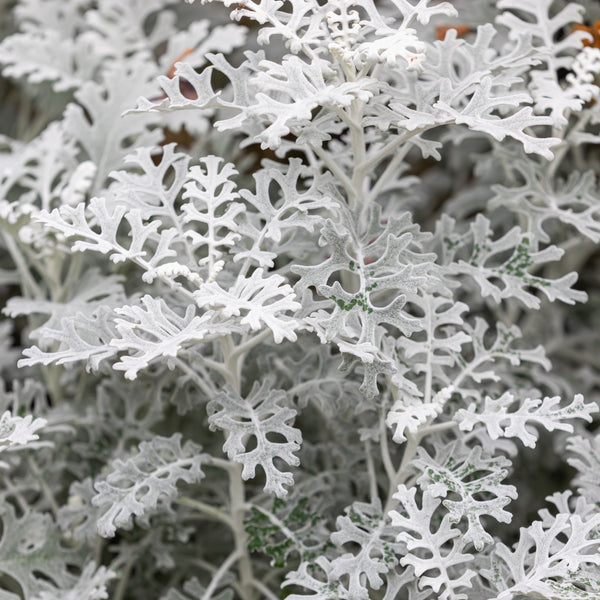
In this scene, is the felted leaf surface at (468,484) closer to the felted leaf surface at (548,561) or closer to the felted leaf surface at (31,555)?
the felted leaf surface at (548,561)

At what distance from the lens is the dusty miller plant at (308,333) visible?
0.79 metres

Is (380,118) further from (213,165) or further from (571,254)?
(571,254)

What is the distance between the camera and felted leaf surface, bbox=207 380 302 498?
0.77 metres

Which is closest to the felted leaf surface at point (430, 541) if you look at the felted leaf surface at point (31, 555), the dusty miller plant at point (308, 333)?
the dusty miller plant at point (308, 333)

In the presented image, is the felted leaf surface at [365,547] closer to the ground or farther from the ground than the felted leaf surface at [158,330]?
closer to the ground

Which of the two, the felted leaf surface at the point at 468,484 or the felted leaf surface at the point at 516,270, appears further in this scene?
the felted leaf surface at the point at 516,270

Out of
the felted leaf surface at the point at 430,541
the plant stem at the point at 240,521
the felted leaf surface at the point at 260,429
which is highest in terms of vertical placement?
the felted leaf surface at the point at 260,429

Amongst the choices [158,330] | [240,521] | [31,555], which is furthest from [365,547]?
[31,555]

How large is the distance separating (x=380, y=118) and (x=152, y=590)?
2.41 feet

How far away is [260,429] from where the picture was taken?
82 cm

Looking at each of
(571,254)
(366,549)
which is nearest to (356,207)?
(366,549)

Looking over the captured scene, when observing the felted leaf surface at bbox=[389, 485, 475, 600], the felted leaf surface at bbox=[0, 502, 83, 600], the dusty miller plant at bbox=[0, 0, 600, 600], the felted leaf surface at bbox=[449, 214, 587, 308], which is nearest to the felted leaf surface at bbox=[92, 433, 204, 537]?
the dusty miller plant at bbox=[0, 0, 600, 600]

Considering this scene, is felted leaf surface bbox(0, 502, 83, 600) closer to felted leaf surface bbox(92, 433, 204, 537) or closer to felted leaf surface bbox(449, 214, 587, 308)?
felted leaf surface bbox(92, 433, 204, 537)

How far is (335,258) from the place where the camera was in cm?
81
